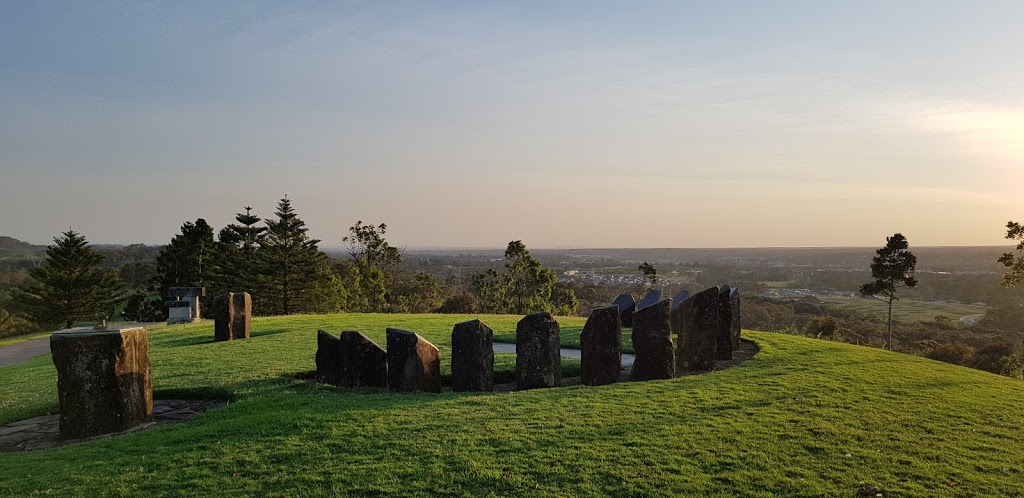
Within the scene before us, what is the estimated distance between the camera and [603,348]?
1140cm

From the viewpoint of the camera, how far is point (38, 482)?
5918mm

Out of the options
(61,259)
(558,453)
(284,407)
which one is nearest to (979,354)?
(558,453)

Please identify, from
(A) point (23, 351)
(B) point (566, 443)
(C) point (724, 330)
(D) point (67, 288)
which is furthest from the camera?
(D) point (67, 288)

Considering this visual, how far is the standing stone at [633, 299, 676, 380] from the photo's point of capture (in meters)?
11.5

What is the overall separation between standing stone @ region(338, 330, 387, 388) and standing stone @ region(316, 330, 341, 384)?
0.40 metres

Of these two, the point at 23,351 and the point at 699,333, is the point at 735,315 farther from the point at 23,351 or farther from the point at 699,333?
the point at 23,351

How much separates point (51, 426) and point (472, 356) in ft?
21.8

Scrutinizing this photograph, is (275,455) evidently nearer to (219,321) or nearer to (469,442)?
(469,442)

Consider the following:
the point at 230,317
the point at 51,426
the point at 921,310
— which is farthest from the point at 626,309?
the point at 921,310

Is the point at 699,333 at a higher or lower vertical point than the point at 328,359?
higher

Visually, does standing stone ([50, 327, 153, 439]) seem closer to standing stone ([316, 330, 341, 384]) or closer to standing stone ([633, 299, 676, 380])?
standing stone ([316, 330, 341, 384])

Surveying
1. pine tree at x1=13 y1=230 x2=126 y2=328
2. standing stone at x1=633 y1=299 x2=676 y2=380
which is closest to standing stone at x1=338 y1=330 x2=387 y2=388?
standing stone at x1=633 y1=299 x2=676 y2=380

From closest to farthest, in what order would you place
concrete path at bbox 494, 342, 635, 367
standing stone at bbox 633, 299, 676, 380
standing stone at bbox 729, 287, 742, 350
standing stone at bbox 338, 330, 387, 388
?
standing stone at bbox 338, 330, 387, 388, standing stone at bbox 633, 299, 676, 380, concrete path at bbox 494, 342, 635, 367, standing stone at bbox 729, 287, 742, 350

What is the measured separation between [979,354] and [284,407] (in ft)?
77.7
